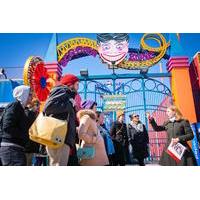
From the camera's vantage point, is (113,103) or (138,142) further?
(113,103)

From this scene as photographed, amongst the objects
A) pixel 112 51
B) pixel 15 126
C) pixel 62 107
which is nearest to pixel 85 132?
pixel 62 107

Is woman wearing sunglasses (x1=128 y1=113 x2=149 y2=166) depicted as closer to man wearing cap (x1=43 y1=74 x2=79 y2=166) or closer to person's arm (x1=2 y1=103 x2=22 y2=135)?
man wearing cap (x1=43 y1=74 x2=79 y2=166)

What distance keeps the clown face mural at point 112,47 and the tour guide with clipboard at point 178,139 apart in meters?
3.13

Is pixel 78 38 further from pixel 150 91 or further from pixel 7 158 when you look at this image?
pixel 7 158

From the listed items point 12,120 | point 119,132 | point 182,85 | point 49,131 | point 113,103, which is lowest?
point 49,131

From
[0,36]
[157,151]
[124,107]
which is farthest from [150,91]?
[0,36]

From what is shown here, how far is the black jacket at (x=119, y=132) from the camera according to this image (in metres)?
4.88

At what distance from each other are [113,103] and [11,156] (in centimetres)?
452

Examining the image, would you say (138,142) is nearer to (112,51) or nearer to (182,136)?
(182,136)

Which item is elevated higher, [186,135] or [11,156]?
[186,135]

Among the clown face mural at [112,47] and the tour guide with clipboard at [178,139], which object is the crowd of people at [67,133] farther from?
the clown face mural at [112,47]

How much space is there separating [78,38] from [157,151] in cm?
380

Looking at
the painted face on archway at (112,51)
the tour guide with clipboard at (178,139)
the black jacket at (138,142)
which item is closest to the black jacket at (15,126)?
the tour guide with clipboard at (178,139)

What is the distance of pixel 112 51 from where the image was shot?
6629 mm
